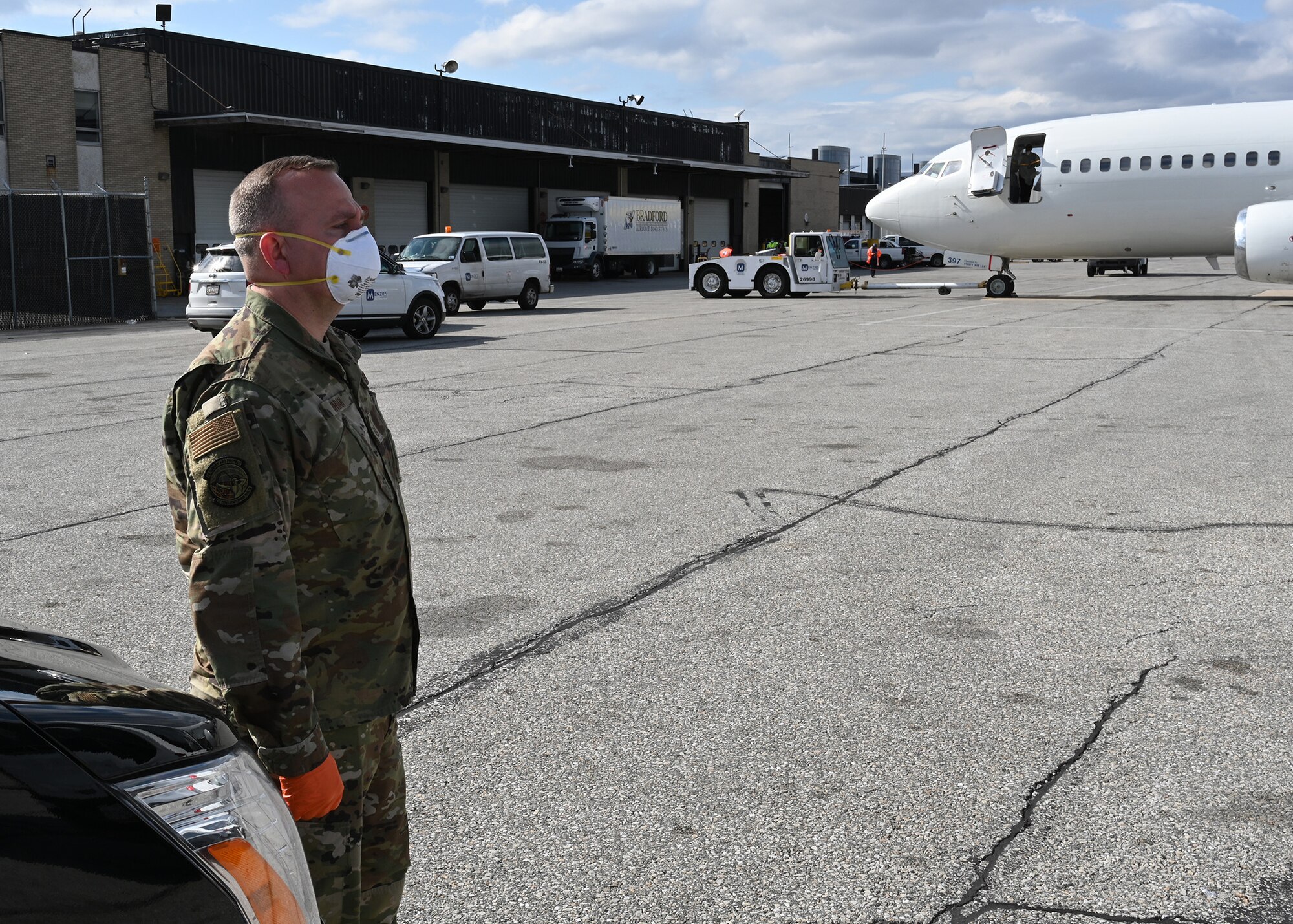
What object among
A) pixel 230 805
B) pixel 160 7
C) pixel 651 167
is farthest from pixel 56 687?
pixel 651 167

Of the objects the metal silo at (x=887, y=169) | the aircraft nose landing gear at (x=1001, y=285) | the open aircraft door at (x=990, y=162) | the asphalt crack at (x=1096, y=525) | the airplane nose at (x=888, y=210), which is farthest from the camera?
the metal silo at (x=887, y=169)

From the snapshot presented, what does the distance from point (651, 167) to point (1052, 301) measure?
106 ft

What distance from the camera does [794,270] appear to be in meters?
32.9

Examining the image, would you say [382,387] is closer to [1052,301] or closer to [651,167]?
[1052,301]

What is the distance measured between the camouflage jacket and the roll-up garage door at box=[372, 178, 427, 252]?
43.3 m

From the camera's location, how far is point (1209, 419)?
11.5 meters

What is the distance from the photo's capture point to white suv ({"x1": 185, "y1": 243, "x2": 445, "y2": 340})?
20.0 m

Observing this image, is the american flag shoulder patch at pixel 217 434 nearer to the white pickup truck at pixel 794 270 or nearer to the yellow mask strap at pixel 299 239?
the yellow mask strap at pixel 299 239

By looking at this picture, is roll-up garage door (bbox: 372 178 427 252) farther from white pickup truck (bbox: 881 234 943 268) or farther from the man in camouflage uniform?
the man in camouflage uniform

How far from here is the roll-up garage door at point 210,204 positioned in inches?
1524

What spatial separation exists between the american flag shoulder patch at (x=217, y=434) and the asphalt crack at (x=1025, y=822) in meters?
2.13

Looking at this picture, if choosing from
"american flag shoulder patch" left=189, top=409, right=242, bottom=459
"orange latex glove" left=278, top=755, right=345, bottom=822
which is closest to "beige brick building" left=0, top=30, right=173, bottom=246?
"american flag shoulder patch" left=189, top=409, right=242, bottom=459

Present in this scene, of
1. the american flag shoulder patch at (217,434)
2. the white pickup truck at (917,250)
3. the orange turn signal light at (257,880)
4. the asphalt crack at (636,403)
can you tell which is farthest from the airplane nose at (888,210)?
the white pickup truck at (917,250)

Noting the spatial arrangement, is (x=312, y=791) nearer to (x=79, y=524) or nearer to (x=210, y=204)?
(x=79, y=524)
